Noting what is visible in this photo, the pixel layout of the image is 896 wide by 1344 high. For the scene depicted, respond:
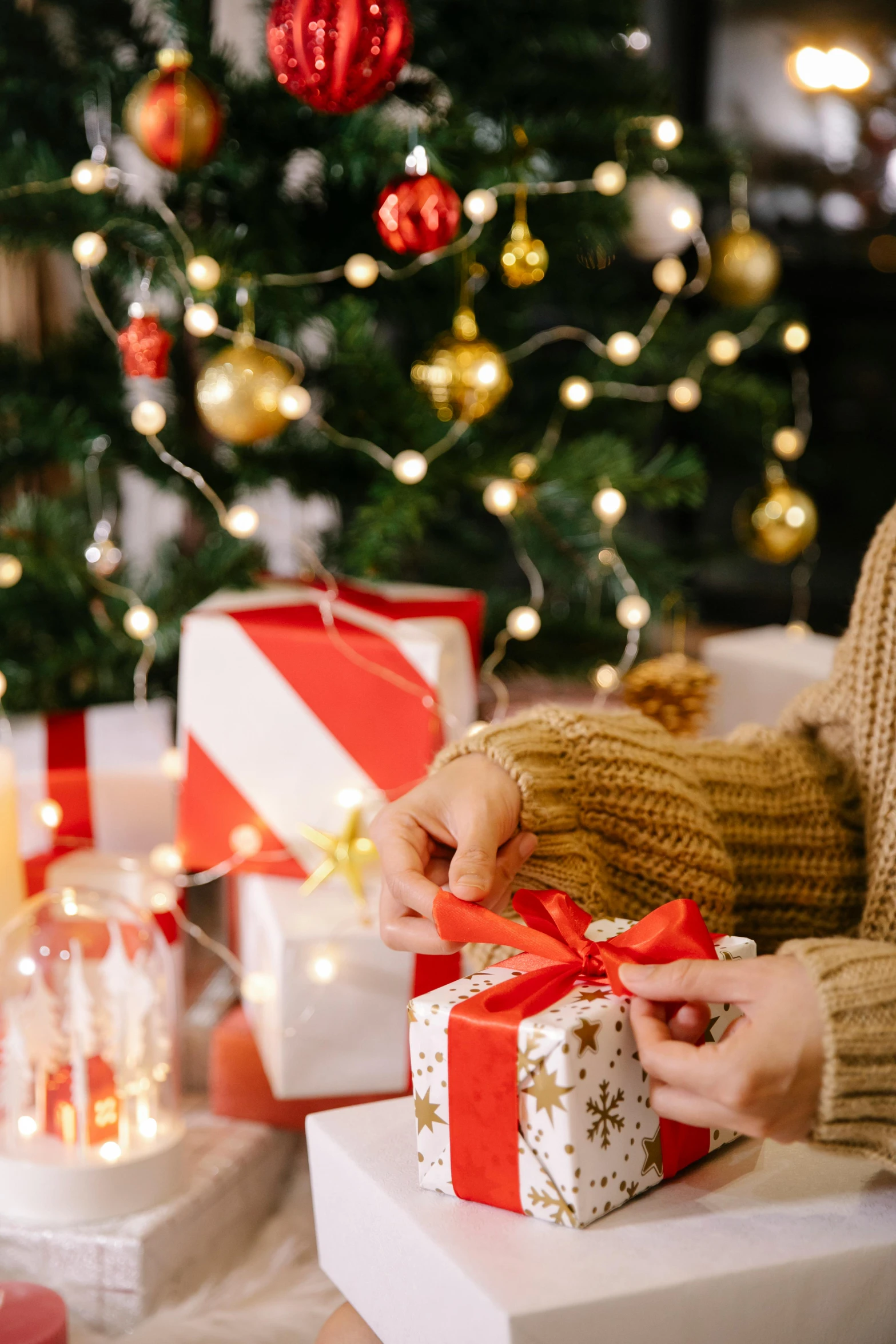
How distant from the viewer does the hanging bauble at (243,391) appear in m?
1.03

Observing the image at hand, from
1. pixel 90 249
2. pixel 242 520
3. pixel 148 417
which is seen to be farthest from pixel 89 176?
pixel 242 520

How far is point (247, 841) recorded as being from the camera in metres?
1.08

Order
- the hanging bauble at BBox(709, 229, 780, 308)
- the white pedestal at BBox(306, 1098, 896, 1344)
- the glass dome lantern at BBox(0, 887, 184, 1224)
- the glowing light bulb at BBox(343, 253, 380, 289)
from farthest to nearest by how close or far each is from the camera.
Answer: the hanging bauble at BBox(709, 229, 780, 308) → the glowing light bulb at BBox(343, 253, 380, 289) → the glass dome lantern at BBox(0, 887, 184, 1224) → the white pedestal at BBox(306, 1098, 896, 1344)

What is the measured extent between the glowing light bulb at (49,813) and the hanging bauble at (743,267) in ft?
2.87

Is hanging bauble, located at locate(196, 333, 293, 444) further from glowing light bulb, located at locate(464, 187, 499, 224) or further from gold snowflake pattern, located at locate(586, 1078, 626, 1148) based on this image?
gold snowflake pattern, located at locate(586, 1078, 626, 1148)

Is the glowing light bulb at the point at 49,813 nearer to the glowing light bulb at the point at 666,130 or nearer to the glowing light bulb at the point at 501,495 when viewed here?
the glowing light bulb at the point at 501,495

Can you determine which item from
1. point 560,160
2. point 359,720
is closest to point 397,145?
point 560,160

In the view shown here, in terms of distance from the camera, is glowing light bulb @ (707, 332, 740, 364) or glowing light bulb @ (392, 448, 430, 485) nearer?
glowing light bulb @ (392, 448, 430, 485)

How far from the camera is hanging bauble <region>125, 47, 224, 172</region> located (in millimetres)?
980

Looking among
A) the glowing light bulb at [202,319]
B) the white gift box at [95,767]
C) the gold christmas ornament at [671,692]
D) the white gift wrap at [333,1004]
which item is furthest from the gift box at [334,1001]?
the glowing light bulb at [202,319]

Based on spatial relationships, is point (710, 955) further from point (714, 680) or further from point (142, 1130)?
point (714, 680)

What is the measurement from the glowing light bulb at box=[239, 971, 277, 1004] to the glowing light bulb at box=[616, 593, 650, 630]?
18.2 inches

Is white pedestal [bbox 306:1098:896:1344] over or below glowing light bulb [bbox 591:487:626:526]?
below

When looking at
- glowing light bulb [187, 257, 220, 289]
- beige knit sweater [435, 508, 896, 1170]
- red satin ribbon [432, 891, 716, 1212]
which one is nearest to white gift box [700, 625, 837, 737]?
beige knit sweater [435, 508, 896, 1170]
